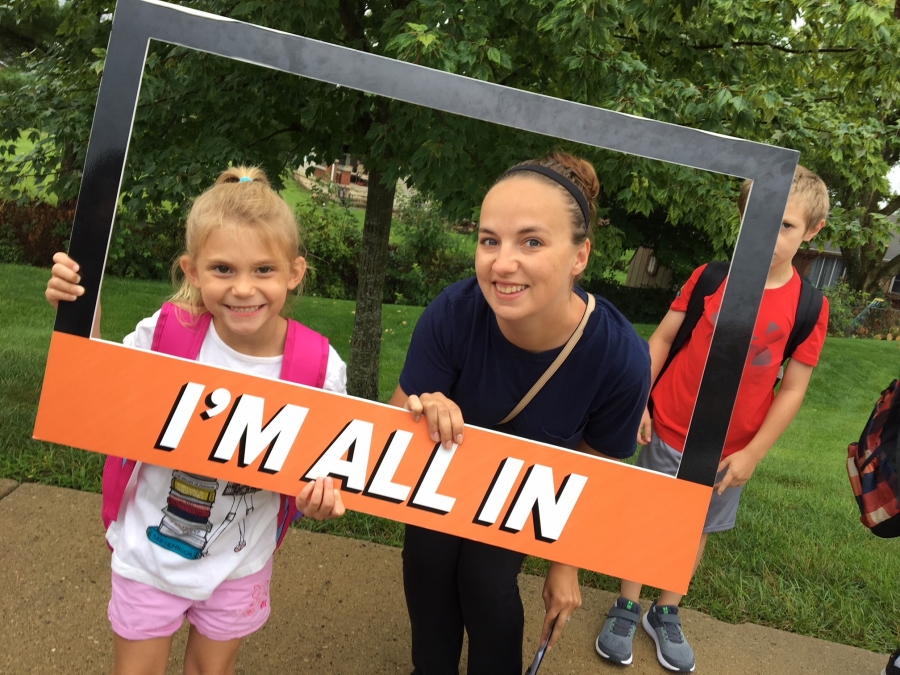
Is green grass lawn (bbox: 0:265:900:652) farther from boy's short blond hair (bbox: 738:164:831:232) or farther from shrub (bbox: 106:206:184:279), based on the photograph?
boy's short blond hair (bbox: 738:164:831:232)

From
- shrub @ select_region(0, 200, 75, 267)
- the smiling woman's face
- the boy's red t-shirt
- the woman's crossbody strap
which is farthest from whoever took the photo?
shrub @ select_region(0, 200, 75, 267)

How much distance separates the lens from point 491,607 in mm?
1889

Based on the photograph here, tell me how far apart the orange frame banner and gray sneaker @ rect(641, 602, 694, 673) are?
1200mm

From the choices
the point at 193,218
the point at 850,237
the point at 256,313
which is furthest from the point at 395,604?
the point at 850,237

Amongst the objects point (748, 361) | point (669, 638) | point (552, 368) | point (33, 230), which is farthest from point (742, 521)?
point (33, 230)

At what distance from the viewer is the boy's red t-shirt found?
2.32m

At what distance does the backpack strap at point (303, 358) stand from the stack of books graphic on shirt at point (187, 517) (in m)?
0.34

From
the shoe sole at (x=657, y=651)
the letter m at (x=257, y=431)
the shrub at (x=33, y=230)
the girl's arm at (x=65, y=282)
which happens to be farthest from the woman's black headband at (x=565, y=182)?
the shrub at (x=33, y=230)

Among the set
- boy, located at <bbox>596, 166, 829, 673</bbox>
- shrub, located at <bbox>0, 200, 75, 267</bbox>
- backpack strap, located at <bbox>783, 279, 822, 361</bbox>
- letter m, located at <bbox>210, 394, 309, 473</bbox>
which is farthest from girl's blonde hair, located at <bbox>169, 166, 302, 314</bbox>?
shrub, located at <bbox>0, 200, 75, 267</bbox>

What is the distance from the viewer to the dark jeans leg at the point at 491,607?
1.87m

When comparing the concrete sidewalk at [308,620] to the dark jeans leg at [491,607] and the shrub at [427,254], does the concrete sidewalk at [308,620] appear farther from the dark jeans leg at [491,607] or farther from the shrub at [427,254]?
the shrub at [427,254]

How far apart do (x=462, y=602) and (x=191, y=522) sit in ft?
2.52

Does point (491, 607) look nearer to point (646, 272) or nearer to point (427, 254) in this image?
point (427, 254)

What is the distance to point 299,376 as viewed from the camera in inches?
67.0
